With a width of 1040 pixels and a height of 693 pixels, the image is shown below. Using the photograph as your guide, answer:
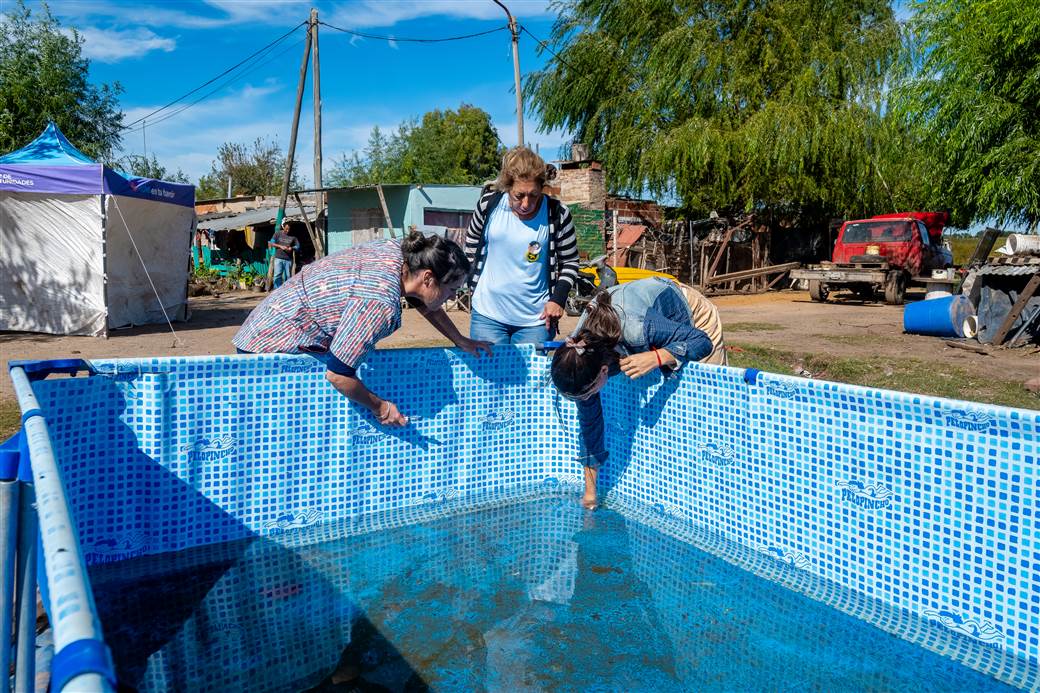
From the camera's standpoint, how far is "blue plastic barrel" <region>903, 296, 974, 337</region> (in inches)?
407

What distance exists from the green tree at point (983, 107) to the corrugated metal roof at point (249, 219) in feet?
57.7

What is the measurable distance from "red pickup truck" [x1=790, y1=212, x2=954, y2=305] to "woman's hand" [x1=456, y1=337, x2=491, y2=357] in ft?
52.1

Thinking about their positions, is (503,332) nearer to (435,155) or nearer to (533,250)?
(533,250)

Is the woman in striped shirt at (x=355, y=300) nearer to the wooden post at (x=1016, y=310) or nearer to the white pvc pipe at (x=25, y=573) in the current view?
the white pvc pipe at (x=25, y=573)

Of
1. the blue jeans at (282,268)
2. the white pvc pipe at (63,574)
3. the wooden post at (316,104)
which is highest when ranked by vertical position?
the wooden post at (316,104)

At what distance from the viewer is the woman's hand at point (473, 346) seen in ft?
13.4

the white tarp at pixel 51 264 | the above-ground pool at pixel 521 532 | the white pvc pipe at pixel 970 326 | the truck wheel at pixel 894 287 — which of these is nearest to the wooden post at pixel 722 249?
the truck wheel at pixel 894 287

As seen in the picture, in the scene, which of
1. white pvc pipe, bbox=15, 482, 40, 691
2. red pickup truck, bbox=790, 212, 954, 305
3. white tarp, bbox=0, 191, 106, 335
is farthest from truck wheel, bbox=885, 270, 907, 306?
white pvc pipe, bbox=15, 482, 40, 691

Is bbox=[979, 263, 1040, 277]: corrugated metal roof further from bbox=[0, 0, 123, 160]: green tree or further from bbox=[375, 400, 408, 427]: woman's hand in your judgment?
bbox=[0, 0, 123, 160]: green tree

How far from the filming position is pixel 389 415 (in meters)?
3.48

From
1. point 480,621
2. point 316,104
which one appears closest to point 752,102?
point 316,104

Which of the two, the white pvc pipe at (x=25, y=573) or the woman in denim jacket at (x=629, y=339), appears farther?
the woman in denim jacket at (x=629, y=339)

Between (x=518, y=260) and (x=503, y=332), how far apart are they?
476mm

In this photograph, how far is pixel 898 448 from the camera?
2764 millimetres
